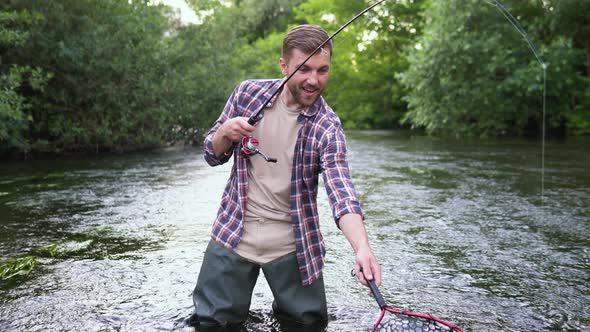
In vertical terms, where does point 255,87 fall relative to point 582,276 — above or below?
above

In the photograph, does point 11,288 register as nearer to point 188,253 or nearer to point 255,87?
point 188,253

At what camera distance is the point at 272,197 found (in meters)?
3.06

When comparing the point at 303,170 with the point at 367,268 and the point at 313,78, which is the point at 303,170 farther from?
the point at 367,268

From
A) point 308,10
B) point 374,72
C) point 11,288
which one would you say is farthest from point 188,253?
point 308,10

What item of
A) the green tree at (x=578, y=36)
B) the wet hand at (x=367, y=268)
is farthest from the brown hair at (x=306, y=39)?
the green tree at (x=578, y=36)

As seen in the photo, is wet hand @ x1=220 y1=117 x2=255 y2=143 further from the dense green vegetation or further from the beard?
the dense green vegetation

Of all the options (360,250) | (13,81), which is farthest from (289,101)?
(13,81)

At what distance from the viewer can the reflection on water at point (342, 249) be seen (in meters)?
3.67

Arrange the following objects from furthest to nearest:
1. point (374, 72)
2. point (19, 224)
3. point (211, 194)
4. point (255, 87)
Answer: point (374, 72) < point (211, 194) < point (19, 224) < point (255, 87)

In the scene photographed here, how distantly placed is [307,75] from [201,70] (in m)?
14.7

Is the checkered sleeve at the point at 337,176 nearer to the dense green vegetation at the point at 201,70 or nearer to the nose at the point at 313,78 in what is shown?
the nose at the point at 313,78

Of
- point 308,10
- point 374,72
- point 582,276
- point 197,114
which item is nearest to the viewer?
point 582,276

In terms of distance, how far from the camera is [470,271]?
4.63 m

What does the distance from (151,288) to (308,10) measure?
39.3 metres
